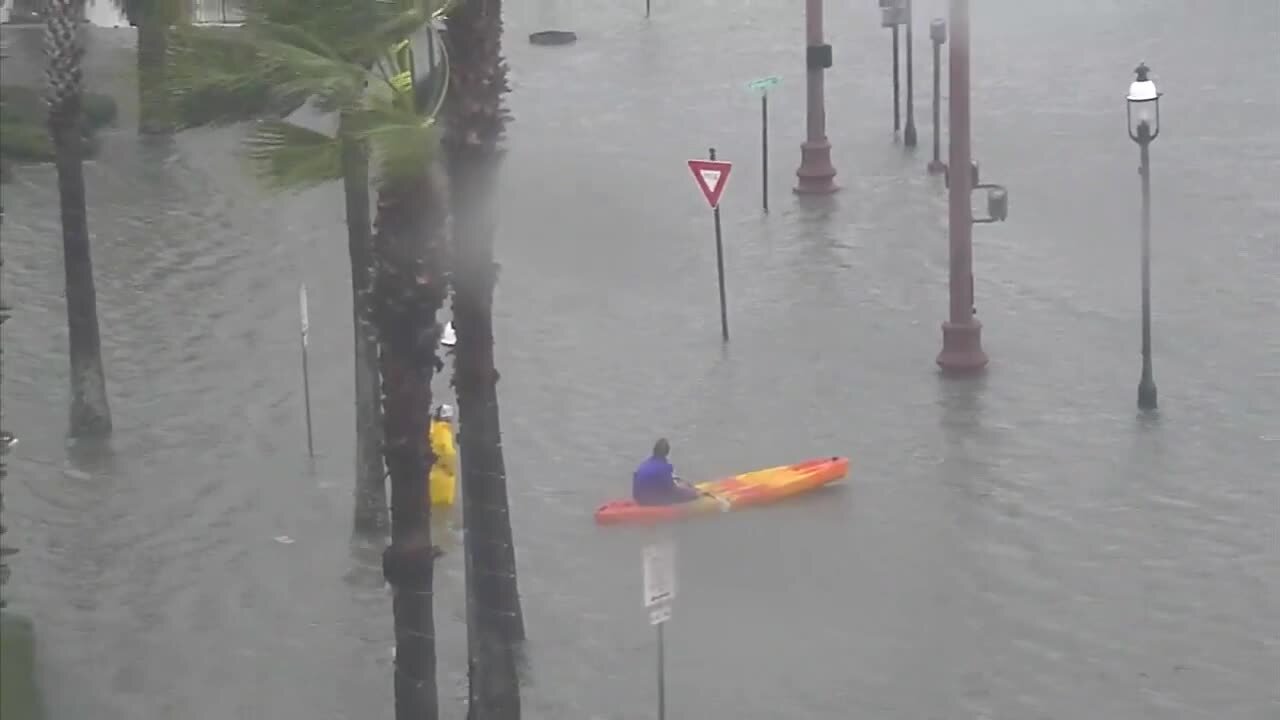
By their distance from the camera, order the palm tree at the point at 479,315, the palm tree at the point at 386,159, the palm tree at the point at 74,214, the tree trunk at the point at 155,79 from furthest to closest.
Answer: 1. the palm tree at the point at 74,214
2. the palm tree at the point at 479,315
3. the tree trunk at the point at 155,79
4. the palm tree at the point at 386,159

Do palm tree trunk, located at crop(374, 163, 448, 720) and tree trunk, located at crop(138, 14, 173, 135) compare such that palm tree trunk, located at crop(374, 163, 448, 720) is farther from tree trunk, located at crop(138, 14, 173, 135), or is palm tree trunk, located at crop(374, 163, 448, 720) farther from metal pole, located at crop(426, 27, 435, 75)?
tree trunk, located at crop(138, 14, 173, 135)

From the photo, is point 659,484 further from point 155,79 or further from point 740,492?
point 155,79

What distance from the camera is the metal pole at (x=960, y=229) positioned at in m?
23.0

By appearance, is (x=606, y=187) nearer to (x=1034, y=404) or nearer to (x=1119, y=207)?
(x=1119, y=207)

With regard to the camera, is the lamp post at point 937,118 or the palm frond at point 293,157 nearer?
the palm frond at point 293,157

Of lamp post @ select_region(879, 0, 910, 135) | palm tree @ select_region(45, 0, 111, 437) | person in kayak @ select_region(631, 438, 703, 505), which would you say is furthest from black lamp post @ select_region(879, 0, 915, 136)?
person in kayak @ select_region(631, 438, 703, 505)

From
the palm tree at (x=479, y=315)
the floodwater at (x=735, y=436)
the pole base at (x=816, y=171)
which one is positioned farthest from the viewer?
the pole base at (x=816, y=171)

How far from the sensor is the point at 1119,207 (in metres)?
31.8

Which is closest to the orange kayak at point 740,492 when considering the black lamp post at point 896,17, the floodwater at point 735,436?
the floodwater at point 735,436

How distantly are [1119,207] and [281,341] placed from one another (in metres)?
13.1

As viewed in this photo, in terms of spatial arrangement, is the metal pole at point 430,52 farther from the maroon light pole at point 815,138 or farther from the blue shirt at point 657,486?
the maroon light pole at point 815,138

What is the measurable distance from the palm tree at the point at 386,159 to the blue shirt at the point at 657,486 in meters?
6.12

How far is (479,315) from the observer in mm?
12938

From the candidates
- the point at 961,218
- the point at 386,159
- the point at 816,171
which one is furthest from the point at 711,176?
the point at 386,159
